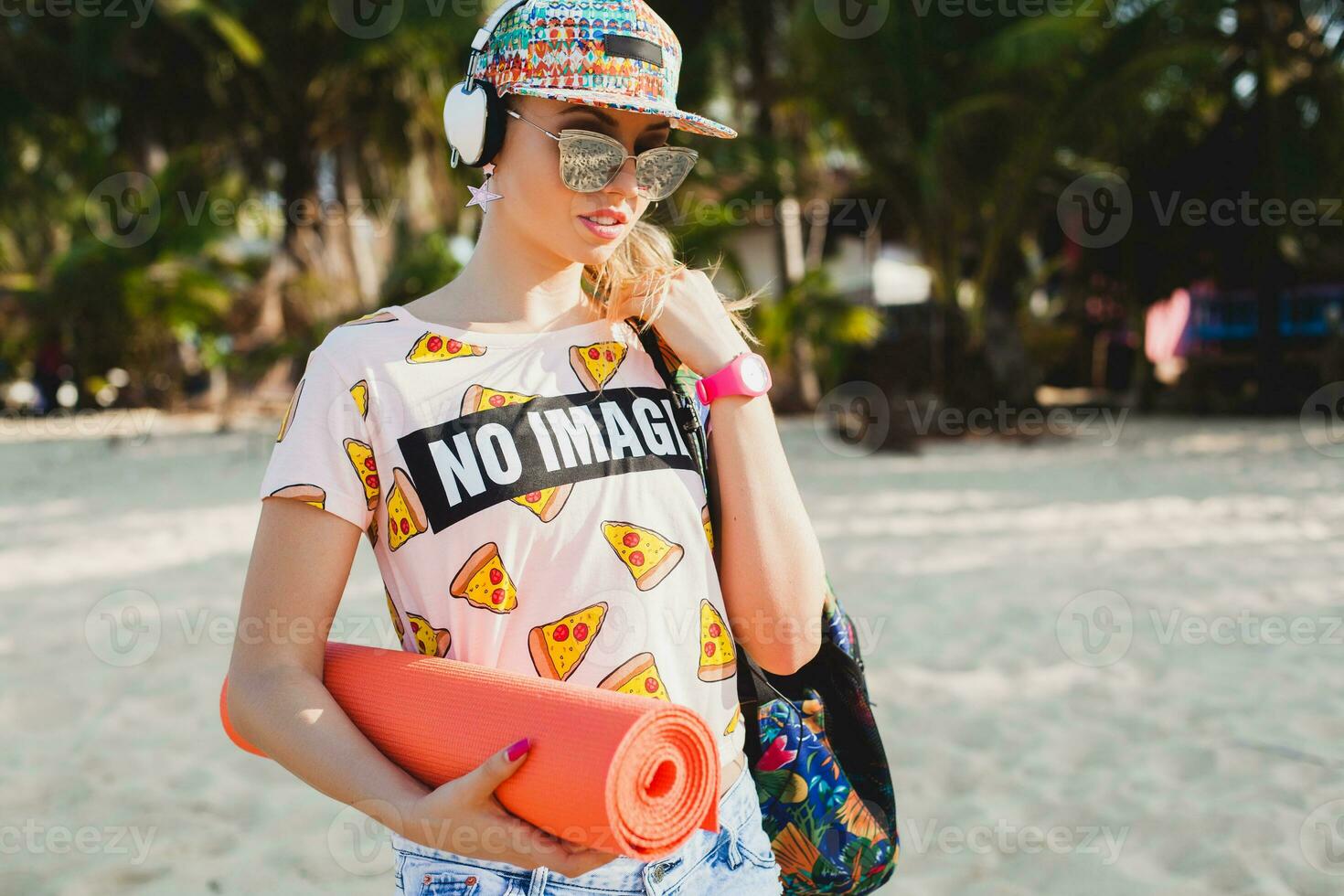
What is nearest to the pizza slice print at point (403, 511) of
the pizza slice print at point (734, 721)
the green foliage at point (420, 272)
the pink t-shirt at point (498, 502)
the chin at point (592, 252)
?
the pink t-shirt at point (498, 502)

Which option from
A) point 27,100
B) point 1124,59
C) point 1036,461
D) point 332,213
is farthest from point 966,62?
point 27,100

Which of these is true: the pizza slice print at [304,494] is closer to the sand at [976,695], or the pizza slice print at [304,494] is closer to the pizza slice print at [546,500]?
the pizza slice print at [546,500]

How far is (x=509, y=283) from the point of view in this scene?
133 cm

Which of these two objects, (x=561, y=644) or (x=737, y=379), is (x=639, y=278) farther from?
(x=561, y=644)

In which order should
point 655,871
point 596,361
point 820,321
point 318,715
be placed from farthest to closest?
point 820,321, point 596,361, point 655,871, point 318,715

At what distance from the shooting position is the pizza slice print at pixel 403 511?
3.85ft

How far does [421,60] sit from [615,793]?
1662 centimetres

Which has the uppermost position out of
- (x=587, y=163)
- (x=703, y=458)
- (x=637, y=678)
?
(x=587, y=163)

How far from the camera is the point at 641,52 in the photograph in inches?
48.1

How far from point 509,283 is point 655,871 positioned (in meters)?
0.75

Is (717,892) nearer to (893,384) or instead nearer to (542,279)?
(542,279)

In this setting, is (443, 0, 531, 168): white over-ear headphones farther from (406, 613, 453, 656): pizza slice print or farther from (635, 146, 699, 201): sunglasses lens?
(406, 613, 453, 656): pizza slice print

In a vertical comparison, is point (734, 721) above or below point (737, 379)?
below

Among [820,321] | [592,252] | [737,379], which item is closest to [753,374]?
[737,379]
